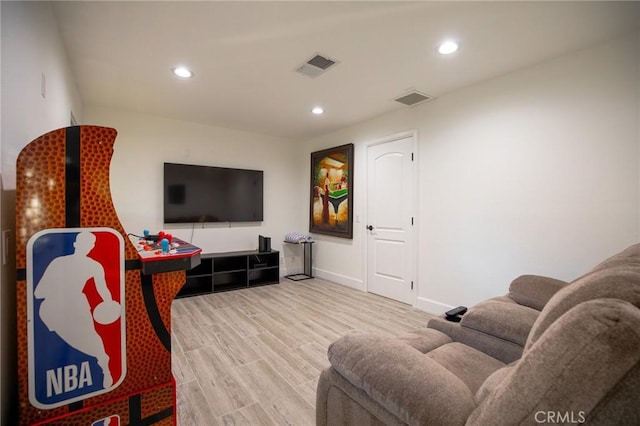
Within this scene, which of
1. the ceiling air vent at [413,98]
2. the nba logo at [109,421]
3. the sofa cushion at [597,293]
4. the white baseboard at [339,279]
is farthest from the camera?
the white baseboard at [339,279]

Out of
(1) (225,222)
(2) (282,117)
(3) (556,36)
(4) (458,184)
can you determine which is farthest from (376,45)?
(1) (225,222)

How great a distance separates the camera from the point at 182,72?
270cm

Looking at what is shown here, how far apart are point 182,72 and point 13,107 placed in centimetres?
168

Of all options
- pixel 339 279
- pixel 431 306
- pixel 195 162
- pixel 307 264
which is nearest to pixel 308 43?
pixel 195 162

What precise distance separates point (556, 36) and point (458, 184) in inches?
56.0

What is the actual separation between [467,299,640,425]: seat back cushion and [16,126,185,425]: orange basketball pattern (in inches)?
55.5

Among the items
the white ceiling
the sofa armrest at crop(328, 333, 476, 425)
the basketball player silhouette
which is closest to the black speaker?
the white ceiling

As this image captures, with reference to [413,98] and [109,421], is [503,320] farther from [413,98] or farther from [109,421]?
[413,98]

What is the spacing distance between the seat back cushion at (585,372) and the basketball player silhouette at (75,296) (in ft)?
4.88

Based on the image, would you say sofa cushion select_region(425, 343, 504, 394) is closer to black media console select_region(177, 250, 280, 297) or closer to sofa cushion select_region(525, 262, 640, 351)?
sofa cushion select_region(525, 262, 640, 351)

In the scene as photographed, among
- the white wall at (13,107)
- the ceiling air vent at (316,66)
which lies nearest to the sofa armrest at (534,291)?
the ceiling air vent at (316,66)

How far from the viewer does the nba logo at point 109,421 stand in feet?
4.02

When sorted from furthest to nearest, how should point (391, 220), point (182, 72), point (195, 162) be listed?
point (195, 162), point (391, 220), point (182, 72)

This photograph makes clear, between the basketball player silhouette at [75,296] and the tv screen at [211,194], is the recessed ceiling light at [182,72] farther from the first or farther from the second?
the basketball player silhouette at [75,296]
